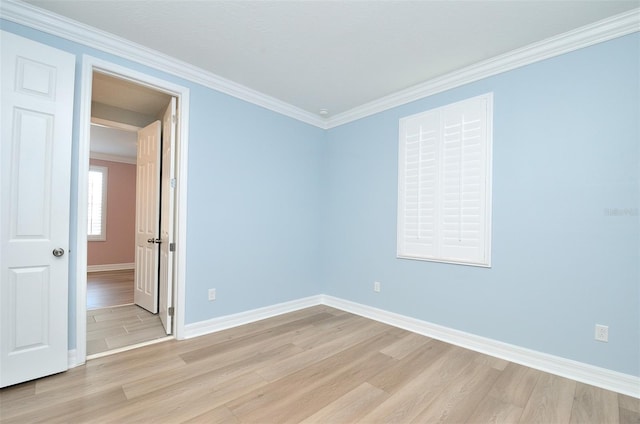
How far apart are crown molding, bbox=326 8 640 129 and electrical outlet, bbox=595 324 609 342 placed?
214 centimetres

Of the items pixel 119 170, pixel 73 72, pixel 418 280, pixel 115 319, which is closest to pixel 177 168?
pixel 73 72

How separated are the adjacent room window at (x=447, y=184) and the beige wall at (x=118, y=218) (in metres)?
6.61

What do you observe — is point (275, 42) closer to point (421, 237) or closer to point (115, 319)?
point (421, 237)

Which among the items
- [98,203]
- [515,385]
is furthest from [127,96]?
[515,385]

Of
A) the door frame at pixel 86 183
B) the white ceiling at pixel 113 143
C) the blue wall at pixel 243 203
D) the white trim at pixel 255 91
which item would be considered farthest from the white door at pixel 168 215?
the white ceiling at pixel 113 143

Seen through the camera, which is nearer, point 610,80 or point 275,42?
point 610,80

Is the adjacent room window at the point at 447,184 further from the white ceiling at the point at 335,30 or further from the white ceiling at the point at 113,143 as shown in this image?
the white ceiling at the point at 113,143

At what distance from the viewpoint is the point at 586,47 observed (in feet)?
7.45

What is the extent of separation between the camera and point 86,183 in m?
2.36

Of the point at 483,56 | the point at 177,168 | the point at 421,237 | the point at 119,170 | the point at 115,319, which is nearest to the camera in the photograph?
the point at 483,56

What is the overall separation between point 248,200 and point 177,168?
832 millimetres

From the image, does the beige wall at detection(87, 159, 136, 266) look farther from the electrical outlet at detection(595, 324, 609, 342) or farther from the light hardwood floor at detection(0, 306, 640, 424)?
the electrical outlet at detection(595, 324, 609, 342)

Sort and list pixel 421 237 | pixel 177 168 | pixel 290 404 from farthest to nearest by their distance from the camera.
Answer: pixel 421 237 → pixel 177 168 → pixel 290 404

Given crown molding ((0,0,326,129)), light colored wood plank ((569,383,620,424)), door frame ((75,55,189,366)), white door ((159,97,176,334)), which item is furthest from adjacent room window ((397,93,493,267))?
white door ((159,97,176,334))
